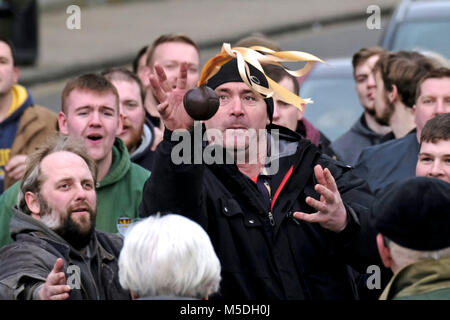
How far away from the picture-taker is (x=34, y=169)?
5570 millimetres

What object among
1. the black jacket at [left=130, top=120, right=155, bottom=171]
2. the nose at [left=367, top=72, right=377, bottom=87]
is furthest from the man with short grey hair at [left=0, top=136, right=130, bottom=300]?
the nose at [left=367, top=72, right=377, bottom=87]

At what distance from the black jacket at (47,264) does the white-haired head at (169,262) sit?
30.5 inches

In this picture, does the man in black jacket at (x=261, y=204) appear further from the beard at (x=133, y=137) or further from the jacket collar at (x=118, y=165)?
the beard at (x=133, y=137)

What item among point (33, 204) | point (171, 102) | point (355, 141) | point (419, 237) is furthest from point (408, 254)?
point (355, 141)

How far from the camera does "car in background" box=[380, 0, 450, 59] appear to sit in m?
10.6

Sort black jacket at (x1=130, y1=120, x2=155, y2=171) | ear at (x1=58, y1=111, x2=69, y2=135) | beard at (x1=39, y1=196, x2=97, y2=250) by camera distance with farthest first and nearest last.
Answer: black jacket at (x1=130, y1=120, x2=155, y2=171) → ear at (x1=58, y1=111, x2=69, y2=135) → beard at (x1=39, y1=196, x2=97, y2=250)

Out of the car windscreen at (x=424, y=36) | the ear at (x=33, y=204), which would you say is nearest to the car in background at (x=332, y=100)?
the car windscreen at (x=424, y=36)

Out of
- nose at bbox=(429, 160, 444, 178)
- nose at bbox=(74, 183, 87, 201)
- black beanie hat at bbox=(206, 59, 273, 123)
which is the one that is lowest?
nose at bbox=(74, 183, 87, 201)

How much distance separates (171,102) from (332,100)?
15.5ft

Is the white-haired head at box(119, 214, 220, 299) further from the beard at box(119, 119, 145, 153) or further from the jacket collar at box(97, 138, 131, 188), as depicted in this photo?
the beard at box(119, 119, 145, 153)

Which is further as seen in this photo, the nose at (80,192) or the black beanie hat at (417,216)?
the nose at (80,192)

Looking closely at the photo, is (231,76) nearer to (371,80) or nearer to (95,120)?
(95,120)

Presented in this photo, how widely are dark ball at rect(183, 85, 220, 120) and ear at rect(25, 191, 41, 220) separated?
1.05 m

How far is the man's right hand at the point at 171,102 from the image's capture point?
4.86 m
